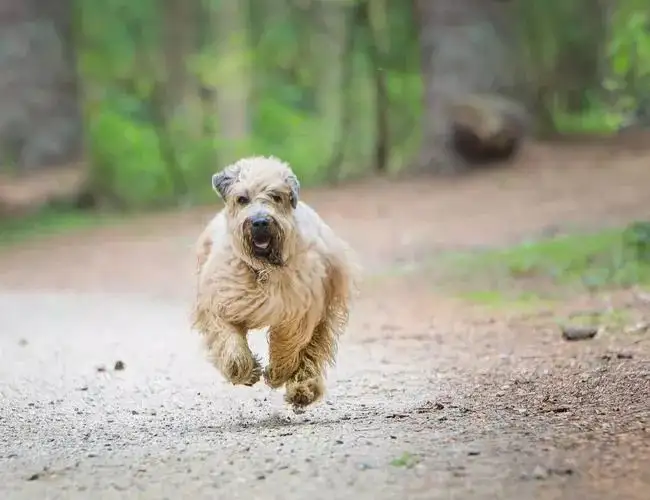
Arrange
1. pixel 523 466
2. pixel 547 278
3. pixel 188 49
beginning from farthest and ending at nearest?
pixel 188 49 < pixel 547 278 < pixel 523 466

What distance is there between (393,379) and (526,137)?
1157 cm

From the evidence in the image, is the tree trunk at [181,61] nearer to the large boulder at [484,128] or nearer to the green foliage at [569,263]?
the large boulder at [484,128]

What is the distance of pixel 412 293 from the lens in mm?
10797

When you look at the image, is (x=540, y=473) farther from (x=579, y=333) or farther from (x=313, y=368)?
(x=579, y=333)

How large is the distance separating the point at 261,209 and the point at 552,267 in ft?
17.7

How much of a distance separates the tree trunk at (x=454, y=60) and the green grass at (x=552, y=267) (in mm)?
5647

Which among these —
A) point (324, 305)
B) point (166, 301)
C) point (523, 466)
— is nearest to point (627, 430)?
point (523, 466)

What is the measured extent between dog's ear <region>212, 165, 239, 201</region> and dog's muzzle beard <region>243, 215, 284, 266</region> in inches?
16.0

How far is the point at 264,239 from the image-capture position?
19.8 feet

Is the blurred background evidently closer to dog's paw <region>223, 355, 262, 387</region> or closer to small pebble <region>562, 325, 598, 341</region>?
small pebble <region>562, 325, 598, 341</region>

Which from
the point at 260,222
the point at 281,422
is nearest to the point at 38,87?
the point at 260,222

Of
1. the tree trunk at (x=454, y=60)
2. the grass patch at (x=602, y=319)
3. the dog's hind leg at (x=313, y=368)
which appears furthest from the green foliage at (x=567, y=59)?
the dog's hind leg at (x=313, y=368)

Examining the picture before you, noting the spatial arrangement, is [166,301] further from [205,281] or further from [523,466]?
[523,466]

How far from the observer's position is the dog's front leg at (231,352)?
239 inches
